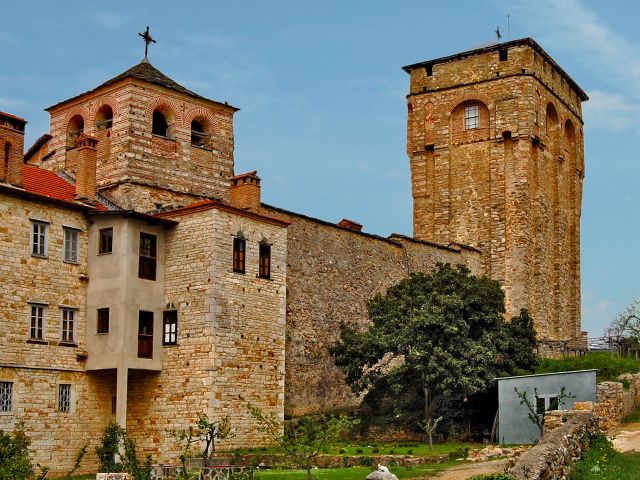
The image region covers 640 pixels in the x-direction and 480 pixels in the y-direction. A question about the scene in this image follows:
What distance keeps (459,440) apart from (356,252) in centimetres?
980

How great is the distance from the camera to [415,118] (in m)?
50.3

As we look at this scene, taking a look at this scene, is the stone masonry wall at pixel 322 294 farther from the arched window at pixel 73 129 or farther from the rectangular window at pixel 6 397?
the rectangular window at pixel 6 397

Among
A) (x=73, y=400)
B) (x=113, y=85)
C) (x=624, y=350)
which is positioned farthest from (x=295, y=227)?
(x=624, y=350)

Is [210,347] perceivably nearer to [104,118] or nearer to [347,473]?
[347,473]

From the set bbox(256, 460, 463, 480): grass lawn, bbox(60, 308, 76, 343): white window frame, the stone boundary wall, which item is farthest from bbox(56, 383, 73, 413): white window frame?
the stone boundary wall

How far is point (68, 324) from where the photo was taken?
27656 millimetres

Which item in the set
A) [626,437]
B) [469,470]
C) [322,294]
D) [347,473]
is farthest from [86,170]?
[626,437]

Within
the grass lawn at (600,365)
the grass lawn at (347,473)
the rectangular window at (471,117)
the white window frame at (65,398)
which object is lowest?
the grass lawn at (347,473)

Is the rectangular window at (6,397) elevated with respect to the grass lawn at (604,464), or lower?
elevated

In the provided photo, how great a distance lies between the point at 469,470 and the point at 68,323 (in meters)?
12.3

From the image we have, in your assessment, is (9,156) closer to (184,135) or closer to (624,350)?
(184,135)

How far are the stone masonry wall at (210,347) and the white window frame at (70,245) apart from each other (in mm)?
2653

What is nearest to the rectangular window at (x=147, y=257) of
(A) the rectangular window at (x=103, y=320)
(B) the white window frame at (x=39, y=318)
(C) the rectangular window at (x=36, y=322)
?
(A) the rectangular window at (x=103, y=320)

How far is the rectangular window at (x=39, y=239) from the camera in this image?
26956 mm
